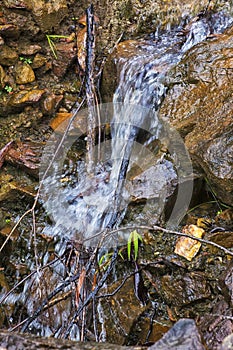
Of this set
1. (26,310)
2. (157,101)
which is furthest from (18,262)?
(157,101)

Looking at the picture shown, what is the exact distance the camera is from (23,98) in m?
3.45

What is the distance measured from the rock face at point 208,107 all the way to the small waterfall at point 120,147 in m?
0.16

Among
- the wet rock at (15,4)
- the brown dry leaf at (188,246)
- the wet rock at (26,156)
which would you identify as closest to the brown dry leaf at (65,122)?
the wet rock at (26,156)

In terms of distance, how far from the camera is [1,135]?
11.3ft

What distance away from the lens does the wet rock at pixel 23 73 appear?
3.52 m

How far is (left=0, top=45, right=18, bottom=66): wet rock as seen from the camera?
3.45 metres

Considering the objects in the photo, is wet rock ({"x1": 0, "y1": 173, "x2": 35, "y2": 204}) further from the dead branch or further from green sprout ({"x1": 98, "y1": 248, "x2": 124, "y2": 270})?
green sprout ({"x1": 98, "y1": 248, "x2": 124, "y2": 270})

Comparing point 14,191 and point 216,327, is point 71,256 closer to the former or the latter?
point 14,191

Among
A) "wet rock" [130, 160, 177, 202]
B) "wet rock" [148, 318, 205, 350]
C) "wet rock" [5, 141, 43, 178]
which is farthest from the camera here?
"wet rock" [5, 141, 43, 178]

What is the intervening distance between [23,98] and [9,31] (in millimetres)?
599

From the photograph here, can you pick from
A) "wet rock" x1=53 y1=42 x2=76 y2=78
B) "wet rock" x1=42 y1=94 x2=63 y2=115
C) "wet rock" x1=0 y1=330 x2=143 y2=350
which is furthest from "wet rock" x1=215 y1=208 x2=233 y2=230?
"wet rock" x1=53 y1=42 x2=76 y2=78

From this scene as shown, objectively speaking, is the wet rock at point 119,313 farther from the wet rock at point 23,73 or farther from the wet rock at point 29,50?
the wet rock at point 29,50

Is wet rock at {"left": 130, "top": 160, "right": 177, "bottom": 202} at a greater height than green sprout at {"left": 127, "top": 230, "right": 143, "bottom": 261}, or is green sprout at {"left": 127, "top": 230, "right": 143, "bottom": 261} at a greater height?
wet rock at {"left": 130, "top": 160, "right": 177, "bottom": 202}

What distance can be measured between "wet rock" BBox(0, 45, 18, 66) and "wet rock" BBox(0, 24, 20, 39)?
0.33 ft
